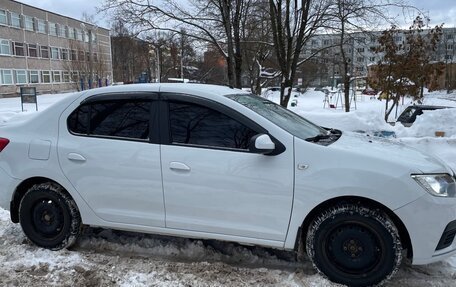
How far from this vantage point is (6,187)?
13.6 ft

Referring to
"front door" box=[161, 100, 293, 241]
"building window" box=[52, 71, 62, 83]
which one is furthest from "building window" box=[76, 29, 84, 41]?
"front door" box=[161, 100, 293, 241]

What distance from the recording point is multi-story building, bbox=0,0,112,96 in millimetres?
47203

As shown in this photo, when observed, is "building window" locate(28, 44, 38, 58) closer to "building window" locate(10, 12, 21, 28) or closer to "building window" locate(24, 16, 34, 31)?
"building window" locate(24, 16, 34, 31)

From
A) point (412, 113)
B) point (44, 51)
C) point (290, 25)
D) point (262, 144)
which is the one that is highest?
point (44, 51)

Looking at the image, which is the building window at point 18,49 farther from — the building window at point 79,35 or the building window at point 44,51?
the building window at point 79,35

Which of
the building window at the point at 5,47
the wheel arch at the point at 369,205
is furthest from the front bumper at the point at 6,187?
the building window at the point at 5,47

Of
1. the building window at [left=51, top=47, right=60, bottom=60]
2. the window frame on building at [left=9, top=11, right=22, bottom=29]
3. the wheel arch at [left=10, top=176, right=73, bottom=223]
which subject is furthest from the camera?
the building window at [left=51, top=47, right=60, bottom=60]

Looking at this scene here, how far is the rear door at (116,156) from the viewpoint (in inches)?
144

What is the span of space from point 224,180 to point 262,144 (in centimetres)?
47

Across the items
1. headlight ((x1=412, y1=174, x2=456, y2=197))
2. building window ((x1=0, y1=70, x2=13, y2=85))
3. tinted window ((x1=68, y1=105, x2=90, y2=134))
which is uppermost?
building window ((x1=0, y1=70, x2=13, y2=85))

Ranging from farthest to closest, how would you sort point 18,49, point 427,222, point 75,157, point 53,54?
point 53,54 → point 18,49 → point 75,157 → point 427,222

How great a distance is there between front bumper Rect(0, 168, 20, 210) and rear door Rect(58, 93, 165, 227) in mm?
648

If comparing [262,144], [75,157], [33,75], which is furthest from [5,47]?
[262,144]

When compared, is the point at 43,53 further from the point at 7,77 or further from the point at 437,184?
the point at 437,184
